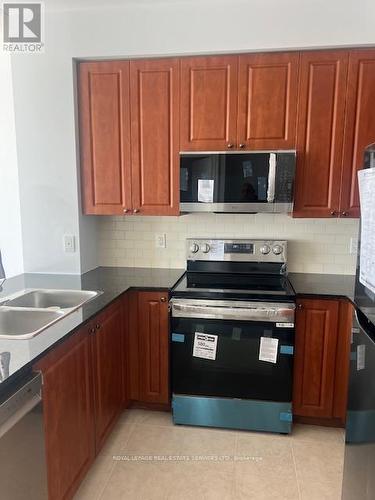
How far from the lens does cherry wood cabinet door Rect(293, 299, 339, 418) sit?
229 centimetres

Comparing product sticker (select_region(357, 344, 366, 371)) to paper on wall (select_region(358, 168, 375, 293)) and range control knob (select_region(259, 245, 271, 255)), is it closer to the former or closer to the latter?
paper on wall (select_region(358, 168, 375, 293))

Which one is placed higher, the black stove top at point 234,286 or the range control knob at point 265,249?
the range control knob at point 265,249

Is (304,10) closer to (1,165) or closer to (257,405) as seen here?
(1,165)

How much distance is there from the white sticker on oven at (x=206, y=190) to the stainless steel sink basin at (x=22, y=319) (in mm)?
1093

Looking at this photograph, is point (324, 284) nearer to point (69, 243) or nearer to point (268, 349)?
point (268, 349)

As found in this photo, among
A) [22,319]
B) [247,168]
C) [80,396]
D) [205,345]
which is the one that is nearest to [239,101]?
[247,168]

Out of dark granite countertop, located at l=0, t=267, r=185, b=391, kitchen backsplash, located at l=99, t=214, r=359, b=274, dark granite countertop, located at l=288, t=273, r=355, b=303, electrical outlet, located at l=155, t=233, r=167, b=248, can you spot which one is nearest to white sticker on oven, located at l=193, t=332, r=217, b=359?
dark granite countertop, located at l=0, t=267, r=185, b=391

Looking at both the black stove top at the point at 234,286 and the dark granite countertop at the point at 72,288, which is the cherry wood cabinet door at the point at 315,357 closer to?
the black stove top at the point at 234,286

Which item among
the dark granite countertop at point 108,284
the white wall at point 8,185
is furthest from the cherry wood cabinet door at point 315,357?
the white wall at point 8,185

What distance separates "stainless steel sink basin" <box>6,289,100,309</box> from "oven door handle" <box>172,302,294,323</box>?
533 mm

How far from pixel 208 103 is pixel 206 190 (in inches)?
21.6

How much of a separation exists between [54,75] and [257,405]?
245cm

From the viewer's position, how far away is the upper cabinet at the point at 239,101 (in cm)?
232

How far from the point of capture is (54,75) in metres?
2.46
